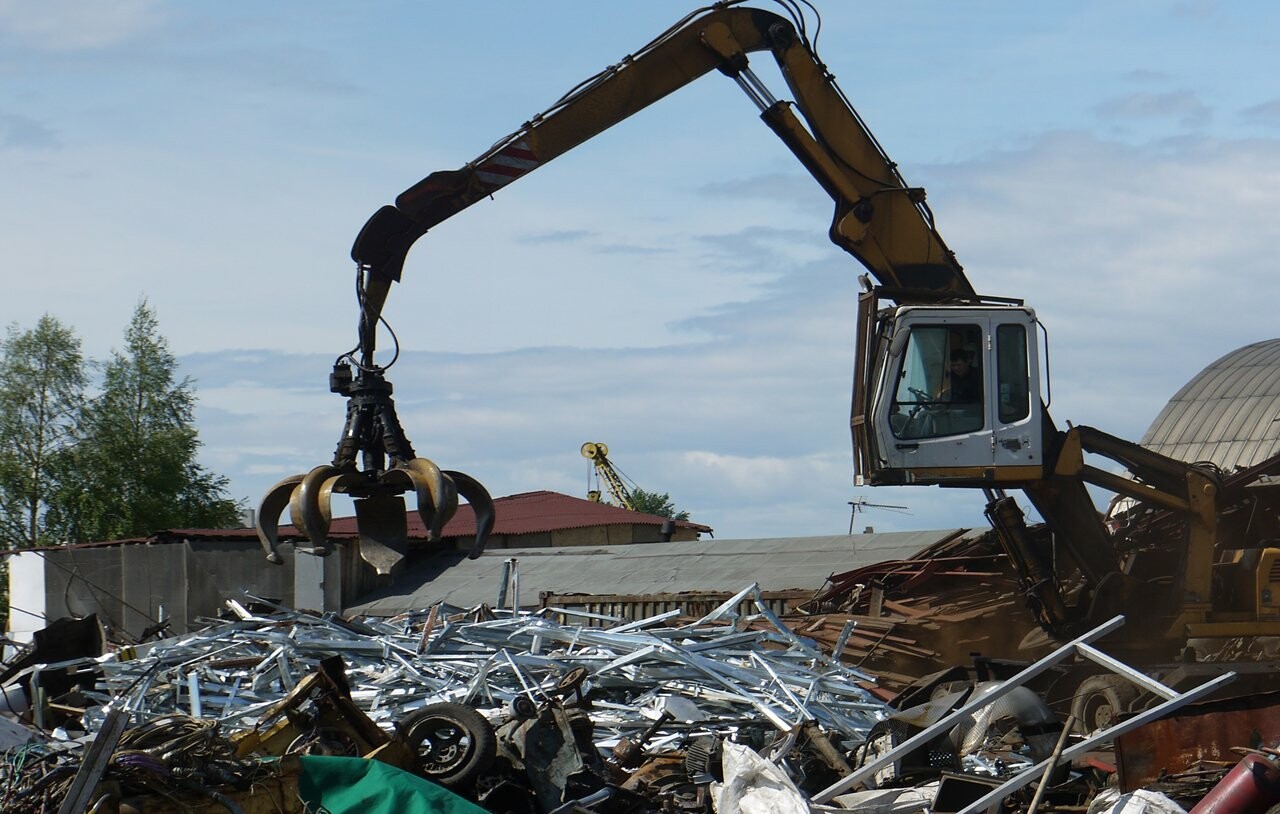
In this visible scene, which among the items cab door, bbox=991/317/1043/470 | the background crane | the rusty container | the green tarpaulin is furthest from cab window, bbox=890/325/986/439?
the background crane

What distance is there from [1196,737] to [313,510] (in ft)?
18.9

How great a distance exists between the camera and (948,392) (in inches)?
449

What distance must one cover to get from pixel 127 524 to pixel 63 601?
1592 centimetres

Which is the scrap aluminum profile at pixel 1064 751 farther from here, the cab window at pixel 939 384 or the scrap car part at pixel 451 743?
the cab window at pixel 939 384

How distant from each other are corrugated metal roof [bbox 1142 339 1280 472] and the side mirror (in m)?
24.7

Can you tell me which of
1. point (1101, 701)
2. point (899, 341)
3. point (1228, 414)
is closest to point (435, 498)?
point (899, 341)

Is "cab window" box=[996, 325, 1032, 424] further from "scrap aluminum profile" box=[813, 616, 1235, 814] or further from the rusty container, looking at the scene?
the rusty container

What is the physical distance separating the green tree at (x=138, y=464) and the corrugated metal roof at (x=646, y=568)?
1954 centimetres

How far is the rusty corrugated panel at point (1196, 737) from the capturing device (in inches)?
354

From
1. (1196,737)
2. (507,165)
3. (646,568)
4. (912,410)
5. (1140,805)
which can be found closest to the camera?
(1140,805)

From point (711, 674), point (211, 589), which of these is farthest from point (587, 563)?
point (711, 674)

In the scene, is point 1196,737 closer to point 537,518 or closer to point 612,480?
point 537,518

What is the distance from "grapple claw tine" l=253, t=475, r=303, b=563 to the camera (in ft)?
34.8

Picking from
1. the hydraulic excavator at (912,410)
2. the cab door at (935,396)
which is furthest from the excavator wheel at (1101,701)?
the cab door at (935,396)
